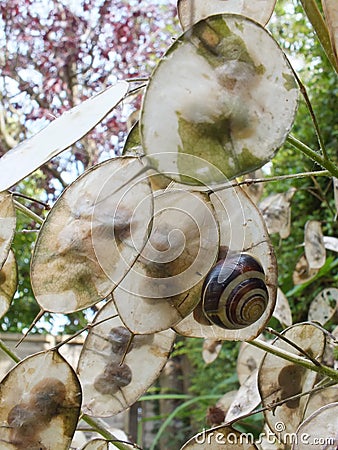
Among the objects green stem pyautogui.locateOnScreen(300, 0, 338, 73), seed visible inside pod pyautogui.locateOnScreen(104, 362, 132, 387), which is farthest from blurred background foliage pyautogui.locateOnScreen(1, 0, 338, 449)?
green stem pyautogui.locateOnScreen(300, 0, 338, 73)

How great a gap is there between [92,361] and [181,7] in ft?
1.06

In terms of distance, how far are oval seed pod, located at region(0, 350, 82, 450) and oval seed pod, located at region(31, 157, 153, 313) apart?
9 cm

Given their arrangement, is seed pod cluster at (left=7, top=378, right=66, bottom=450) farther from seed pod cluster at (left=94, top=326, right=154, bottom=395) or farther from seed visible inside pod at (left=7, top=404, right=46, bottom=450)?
seed pod cluster at (left=94, top=326, right=154, bottom=395)

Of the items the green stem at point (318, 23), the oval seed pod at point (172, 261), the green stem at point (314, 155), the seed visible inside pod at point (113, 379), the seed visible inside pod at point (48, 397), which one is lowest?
the seed visible inside pod at point (113, 379)

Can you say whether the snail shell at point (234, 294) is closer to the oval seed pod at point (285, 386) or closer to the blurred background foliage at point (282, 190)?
the oval seed pod at point (285, 386)

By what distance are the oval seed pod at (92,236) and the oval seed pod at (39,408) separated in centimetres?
9

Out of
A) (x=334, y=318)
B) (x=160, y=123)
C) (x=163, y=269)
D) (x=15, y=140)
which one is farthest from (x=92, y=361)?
(x=15, y=140)

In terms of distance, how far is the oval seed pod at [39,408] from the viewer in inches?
18.1

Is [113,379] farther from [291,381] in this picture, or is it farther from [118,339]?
[291,381]

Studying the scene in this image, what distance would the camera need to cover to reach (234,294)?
42cm

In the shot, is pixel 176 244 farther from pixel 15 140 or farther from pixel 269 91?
pixel 15 140

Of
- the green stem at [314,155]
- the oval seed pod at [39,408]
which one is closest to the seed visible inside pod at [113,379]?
the oval seed pod at [39,408]

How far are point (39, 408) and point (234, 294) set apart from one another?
17 cm


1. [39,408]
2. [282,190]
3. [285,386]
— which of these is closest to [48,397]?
[39,408]
